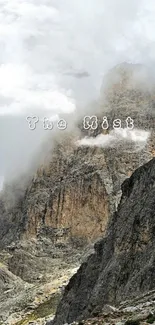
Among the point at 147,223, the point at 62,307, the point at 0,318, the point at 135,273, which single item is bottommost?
the point at 0,318

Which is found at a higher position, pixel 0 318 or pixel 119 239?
pixel 119 239

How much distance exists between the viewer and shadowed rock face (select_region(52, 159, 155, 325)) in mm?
63669

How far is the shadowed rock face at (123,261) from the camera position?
209 feet

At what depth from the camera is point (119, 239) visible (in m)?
74.5

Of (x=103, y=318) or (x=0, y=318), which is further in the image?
(x=0, y=318)

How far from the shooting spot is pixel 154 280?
57281mm

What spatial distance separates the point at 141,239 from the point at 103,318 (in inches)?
1231

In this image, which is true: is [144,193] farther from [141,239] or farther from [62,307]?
[62,307]

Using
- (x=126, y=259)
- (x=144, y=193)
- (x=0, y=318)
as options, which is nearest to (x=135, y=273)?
(x=126, y=259)

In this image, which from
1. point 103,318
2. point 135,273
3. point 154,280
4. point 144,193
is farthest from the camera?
point 144,193

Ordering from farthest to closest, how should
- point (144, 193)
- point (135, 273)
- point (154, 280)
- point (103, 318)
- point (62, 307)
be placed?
point (62, 307), point (144, 193), point (135, 273), point (154, 280), point (103, 318)

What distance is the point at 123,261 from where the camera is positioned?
70.1 m

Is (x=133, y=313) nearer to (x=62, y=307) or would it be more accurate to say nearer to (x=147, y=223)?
(x=147, y=223)

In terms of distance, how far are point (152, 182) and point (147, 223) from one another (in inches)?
439
